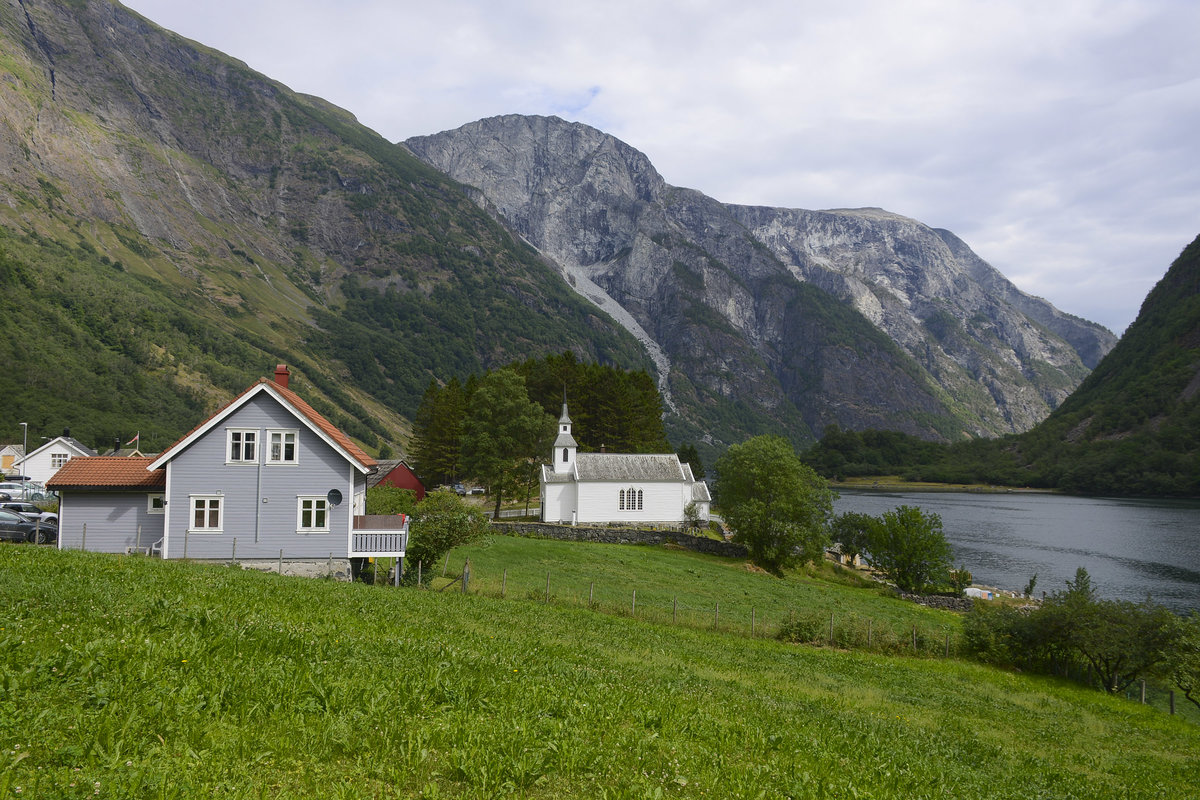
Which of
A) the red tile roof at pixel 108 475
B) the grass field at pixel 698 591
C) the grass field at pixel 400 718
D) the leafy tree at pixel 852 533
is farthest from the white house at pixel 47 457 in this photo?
the leafy tree at pixel 852 533

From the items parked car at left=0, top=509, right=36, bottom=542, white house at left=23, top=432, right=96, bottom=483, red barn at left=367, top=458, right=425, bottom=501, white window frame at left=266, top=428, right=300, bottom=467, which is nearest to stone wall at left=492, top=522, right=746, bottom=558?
red barn at left=367, top=458, right=425, bottom=501

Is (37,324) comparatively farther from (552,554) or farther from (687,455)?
(552,554)

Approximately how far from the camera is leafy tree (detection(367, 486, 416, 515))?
43.1m

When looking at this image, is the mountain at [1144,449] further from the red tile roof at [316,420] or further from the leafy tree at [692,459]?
the red tile roof at [316,420]

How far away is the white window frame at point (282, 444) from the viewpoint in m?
30.2

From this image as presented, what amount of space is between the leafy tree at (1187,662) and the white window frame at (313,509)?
3804cm

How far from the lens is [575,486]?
70.3m

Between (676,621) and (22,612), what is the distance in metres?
24.3

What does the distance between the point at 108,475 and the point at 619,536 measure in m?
41.3

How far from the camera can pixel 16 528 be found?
34000mm

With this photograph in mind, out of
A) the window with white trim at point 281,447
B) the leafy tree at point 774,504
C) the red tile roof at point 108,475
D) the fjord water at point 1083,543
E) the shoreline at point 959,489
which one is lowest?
the fjord water at point 1083,543

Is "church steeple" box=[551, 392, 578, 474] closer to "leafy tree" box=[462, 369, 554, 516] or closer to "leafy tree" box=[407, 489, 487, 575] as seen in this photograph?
"leafy tree" box=[462, 369, 554, 516]

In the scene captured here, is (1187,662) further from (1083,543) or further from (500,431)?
(1083,543)

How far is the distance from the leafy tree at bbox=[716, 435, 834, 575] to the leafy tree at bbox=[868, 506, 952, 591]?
19.3 ft
